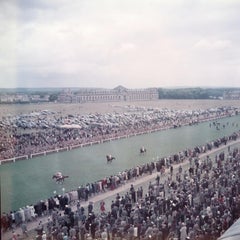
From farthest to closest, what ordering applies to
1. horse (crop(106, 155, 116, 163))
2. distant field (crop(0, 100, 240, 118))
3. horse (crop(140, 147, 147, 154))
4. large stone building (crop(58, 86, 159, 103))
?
horse (crop(140, 147, 147, 154)) → horse (crop(106, 155, 116, 163)) → large stone building (crop(58, 86, 159, 103)) → distant field (crop(0, 100, 240, 118))

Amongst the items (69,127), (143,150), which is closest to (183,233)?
(143,150)

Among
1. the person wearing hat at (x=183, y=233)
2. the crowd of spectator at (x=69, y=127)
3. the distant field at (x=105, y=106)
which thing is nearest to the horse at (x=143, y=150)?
the crowd of spectator at (x=69, y=127)

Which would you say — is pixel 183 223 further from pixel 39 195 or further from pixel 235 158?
pixel 39 195

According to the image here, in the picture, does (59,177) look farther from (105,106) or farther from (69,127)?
(105,106)

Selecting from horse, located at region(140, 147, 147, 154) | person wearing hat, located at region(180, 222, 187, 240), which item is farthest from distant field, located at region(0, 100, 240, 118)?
person wearing hat, located at region(180, 222, 187, 240)

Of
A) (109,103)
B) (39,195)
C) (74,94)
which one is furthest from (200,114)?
(39,195)

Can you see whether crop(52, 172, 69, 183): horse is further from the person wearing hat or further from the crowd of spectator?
the person wearing hat
